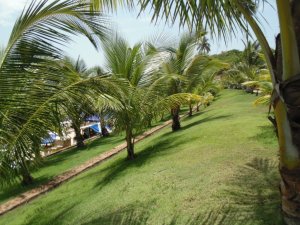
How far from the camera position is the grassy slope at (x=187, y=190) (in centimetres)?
436

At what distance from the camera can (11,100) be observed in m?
4.25

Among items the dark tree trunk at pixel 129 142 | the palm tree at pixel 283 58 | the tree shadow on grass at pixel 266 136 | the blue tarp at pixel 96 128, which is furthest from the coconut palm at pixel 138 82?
the blue tarp at pixel 96 128

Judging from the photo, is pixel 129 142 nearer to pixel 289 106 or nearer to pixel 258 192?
pixel 258 192

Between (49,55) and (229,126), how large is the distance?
6.15 metres

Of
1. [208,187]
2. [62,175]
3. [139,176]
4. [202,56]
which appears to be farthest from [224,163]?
[202,56]

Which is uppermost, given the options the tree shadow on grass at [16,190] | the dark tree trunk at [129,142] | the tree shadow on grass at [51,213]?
the dark tree trunk at [129,142]

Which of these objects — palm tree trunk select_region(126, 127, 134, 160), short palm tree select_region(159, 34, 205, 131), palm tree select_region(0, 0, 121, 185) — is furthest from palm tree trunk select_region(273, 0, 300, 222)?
short palm tree select_region(159, 34, 205, 131)

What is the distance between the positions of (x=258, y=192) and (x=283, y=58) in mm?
2018

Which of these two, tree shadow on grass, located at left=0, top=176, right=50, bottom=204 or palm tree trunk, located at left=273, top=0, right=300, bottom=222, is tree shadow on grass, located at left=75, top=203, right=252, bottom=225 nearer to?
palm tree trunk, located at left=273, top=0, right=300, bottom=222

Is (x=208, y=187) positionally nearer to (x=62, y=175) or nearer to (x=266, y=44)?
(x=266, y=44)

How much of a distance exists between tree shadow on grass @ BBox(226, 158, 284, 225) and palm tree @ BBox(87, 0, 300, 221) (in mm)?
495

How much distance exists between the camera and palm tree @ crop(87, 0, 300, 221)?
3.07 m

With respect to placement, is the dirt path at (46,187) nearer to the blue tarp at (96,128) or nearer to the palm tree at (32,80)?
the palm tree at (32,80)

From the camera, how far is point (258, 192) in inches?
179
